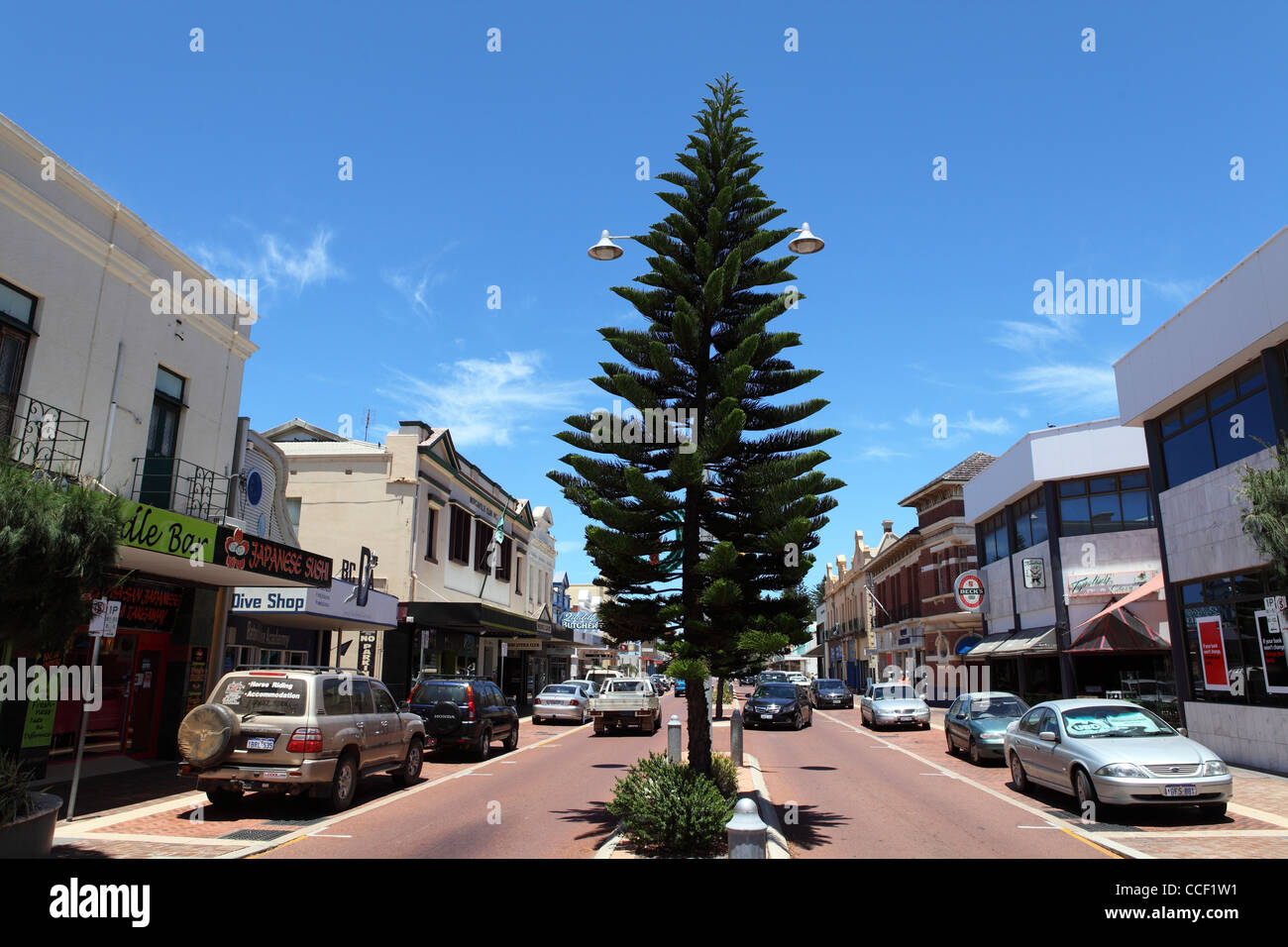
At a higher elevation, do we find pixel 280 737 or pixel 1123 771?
pixel 280 737

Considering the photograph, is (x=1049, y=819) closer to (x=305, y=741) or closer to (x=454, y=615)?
(x=305, y=741)

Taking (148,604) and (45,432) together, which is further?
(148,604)

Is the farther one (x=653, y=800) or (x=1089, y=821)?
(x=1089, y=821)

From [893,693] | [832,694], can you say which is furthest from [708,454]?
[832,694]

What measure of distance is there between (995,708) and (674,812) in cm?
1298

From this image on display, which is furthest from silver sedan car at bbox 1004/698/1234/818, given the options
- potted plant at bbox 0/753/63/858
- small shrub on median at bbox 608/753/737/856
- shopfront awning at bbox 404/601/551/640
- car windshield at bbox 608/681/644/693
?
shopfront awning at bbox 404/601/551/640

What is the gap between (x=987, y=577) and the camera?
3303cm

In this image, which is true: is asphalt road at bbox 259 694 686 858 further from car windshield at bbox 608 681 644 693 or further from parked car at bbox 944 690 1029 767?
car windshield at bbox 608 681 644 693

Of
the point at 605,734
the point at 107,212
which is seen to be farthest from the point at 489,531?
the point at 107,212

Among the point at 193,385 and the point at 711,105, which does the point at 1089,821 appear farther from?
the point at 193,385

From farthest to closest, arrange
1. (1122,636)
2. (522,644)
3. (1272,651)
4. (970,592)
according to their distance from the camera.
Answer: (522,644) < (970,592) < (1122,636) < (1272,651)

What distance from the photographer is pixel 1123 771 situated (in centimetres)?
997

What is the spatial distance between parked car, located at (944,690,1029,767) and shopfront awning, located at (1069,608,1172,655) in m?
5.78
